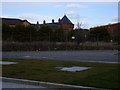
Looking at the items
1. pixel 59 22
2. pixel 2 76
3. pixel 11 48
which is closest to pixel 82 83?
pixel 2 76

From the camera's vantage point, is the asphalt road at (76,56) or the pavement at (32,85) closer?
the pavement at (32,85)

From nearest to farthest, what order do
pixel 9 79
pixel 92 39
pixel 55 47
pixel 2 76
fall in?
pixel 9 79 → pixel 2 76 → pixel 55 47 → pixel 92 39

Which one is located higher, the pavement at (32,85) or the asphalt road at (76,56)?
the asphalt road at (76,56)

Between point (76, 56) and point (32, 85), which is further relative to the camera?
point (76, 56)

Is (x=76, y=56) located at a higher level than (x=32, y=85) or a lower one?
higher

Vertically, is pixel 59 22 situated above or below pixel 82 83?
above

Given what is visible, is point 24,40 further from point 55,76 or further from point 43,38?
point 55,76

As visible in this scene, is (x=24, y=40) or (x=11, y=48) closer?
(x=11, y=48)

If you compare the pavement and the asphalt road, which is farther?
the asphalt road

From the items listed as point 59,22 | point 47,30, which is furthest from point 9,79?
point 59,22

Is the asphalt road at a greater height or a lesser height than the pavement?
greater

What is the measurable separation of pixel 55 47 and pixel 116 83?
33.7 meters

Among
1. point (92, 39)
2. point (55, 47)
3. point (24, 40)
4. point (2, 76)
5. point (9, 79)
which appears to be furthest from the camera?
point (92, 39)

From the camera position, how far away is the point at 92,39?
176 feet
